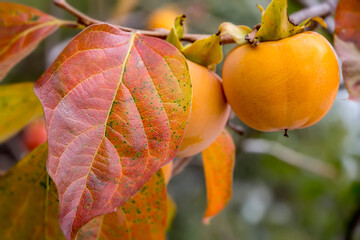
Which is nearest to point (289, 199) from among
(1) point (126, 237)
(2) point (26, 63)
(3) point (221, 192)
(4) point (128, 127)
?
(3) point (221, 192)

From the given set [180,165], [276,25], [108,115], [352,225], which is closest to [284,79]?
[276,25]

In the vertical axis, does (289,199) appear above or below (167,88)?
below

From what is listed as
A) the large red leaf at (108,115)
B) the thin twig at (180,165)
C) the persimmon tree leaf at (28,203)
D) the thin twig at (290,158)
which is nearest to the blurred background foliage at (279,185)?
the thin twig at (290,158)

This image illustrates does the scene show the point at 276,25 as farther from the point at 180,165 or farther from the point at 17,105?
the point at 17,105

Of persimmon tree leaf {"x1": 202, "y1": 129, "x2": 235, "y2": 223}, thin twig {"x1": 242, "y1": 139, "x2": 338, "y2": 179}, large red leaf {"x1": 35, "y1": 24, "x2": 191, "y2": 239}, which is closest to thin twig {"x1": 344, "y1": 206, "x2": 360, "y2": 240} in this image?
thin twig {"x1": 242, "y1": 139, "x2": 338, "y2": 179}

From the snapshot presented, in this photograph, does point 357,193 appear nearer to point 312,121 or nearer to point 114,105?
point 312,121
